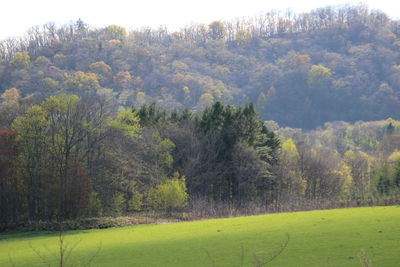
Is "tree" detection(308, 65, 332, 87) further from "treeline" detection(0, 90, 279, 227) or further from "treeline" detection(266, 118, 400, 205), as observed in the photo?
"treeline" detection(0, 90, 279, 227)

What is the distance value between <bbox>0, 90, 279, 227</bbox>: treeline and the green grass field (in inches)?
501

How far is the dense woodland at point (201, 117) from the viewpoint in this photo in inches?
1619

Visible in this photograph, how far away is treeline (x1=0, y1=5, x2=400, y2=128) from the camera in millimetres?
132125

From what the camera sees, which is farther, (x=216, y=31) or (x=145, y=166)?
(x=216, y=31)

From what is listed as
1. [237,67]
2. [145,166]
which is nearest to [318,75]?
[237,67]

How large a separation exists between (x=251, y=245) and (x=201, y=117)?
39576 millimetres

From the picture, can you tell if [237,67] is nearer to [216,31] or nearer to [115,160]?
[216,31]

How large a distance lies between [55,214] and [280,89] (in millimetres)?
120733

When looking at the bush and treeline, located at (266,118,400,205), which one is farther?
treeline, located at (266,118,400,205)

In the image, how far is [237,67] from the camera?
548 ft

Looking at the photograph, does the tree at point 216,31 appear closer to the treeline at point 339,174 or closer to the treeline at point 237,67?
the treeline at point 237,67

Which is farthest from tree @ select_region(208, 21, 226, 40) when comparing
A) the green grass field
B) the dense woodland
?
the green grass field

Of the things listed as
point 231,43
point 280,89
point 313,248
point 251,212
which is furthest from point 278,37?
point 313,248

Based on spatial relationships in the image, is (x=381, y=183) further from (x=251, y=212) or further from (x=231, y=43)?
(x=231, y=43)
